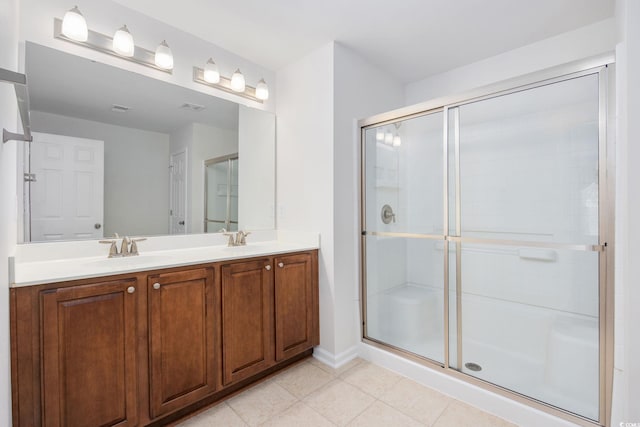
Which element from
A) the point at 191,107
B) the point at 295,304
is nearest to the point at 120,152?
the point at 191,107

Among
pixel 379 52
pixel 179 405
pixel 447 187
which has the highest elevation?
pixel 379 52

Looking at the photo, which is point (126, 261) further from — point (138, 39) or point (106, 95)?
point (138, 39)

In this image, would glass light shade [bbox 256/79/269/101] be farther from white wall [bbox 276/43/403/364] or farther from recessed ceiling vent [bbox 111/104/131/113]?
recessed ceiling vent [bbox 111/104/131/113]

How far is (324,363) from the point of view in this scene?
2.18 metres

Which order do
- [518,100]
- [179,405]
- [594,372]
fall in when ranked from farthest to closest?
[518,100]
[179,405]
[594,372]

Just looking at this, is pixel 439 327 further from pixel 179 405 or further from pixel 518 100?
pixel 179 405

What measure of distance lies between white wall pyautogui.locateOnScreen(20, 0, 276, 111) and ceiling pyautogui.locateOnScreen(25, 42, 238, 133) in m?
0.04

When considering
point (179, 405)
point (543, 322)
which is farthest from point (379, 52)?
point (179, 405)

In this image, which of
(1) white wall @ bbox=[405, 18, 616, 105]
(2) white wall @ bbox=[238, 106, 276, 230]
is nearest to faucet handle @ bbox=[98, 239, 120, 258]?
(2) white wall @ bbox=[238, 106, 276, 230]

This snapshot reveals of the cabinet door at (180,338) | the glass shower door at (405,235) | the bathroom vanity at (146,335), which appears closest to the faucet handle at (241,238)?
the bathroom vanity at (146,335)

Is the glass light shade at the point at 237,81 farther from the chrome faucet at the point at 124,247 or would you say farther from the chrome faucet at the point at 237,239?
the chrome faucet at the point at 124,247

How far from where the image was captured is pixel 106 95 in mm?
1762

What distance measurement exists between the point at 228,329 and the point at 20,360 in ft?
2.84

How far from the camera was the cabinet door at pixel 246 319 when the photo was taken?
170 centimetres
